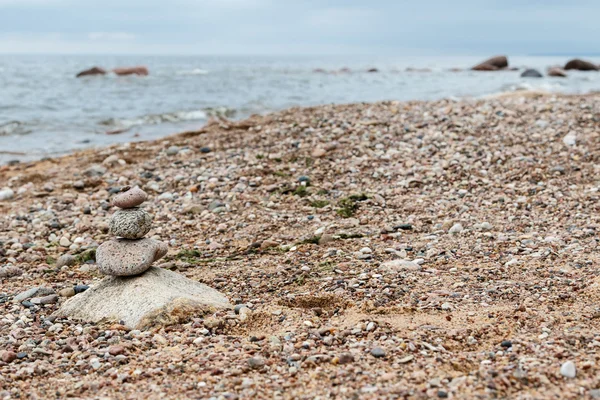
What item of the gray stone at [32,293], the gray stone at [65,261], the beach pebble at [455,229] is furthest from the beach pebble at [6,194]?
the beach pebble at [455,229]

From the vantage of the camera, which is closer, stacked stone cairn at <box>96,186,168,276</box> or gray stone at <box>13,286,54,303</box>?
stacked stone cairn at <box>96,186,168,276</box>

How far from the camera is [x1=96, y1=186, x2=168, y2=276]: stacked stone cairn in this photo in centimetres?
580

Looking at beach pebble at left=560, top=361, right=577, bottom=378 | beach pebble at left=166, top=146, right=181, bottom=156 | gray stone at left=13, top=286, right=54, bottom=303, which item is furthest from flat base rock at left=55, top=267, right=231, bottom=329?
beach pebble at left=166, top=146, right=181, bottom=156

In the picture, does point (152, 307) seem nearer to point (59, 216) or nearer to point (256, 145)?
point (59, 216)

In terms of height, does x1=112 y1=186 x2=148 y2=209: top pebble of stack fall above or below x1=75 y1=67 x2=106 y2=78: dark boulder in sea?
below

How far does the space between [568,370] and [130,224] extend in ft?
12.7

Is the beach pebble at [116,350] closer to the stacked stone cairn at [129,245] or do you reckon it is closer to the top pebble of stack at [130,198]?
the stacked stone cairn at [129,245]

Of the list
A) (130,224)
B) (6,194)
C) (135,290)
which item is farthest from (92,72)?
(135,290)

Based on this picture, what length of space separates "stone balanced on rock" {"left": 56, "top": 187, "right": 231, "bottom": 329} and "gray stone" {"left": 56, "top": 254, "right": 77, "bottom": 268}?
47.9 inches

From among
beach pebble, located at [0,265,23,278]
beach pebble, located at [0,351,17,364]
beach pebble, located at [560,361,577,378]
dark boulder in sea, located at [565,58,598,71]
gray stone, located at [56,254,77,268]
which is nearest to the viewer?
beach pebble, located at [560,361,577,378]

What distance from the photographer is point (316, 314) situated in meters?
5.36

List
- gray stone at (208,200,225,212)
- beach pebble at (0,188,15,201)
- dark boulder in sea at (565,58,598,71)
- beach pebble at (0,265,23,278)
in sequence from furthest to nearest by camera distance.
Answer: dark boulder in sea at (565,58,598,71) → beach pebble at (0,188,15,201) → gray stone at (208,200,225,212) → beach pebble at (0,265,23,278)

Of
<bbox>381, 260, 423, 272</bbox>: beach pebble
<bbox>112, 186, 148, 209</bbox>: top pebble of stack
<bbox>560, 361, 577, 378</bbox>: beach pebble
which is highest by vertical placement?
<bbox>112, 186, 148, 209</bbox>: top pebble of stack

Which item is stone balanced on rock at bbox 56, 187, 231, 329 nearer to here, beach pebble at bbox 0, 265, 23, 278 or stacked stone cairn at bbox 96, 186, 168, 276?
stacked stone cairn at bbox 96, 186, 168, 276
